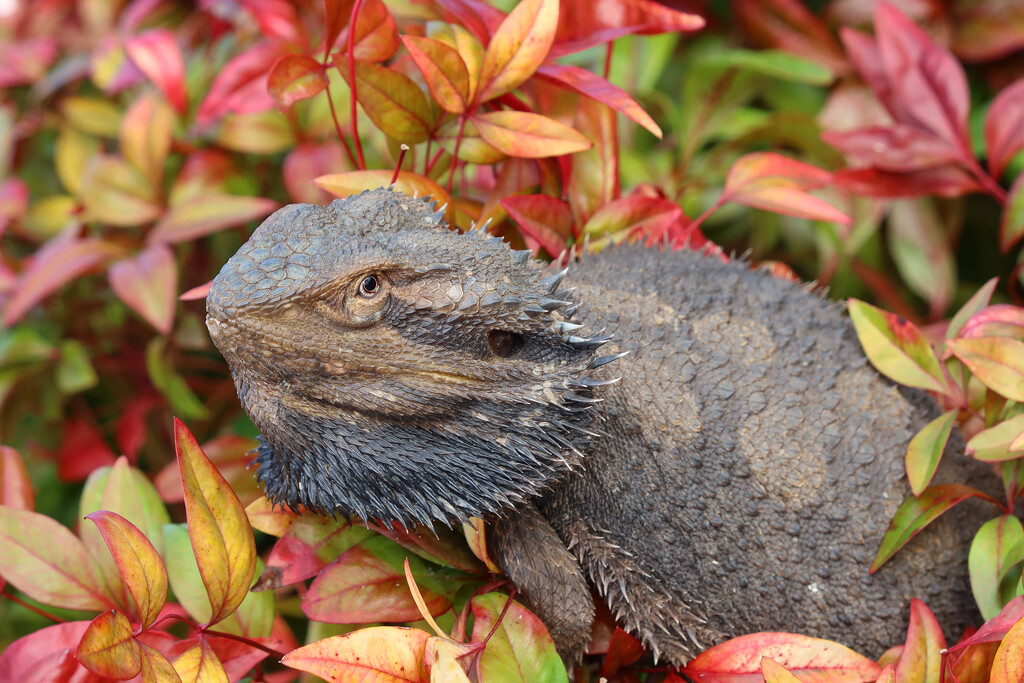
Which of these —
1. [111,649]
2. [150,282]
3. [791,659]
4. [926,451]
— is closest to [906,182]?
[926,451]

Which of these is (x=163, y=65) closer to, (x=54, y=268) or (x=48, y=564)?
(x=54, y=268)

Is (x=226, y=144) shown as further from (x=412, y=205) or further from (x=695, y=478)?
(x=695, y=478)

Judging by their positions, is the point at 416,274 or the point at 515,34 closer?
the point at 416,274

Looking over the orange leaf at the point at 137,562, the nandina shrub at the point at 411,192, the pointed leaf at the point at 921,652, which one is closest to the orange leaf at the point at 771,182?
the nandina shrub at the point at 411,192

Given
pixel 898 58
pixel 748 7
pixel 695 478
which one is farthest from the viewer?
pixel 748 7

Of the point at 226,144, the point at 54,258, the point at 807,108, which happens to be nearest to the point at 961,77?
the point at 807,108

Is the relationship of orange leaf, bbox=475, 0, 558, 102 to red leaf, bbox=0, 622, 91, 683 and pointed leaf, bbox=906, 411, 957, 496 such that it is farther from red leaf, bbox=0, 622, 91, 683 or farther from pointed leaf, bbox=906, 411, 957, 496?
red leaf, bbox=0, 622, 91, 683
